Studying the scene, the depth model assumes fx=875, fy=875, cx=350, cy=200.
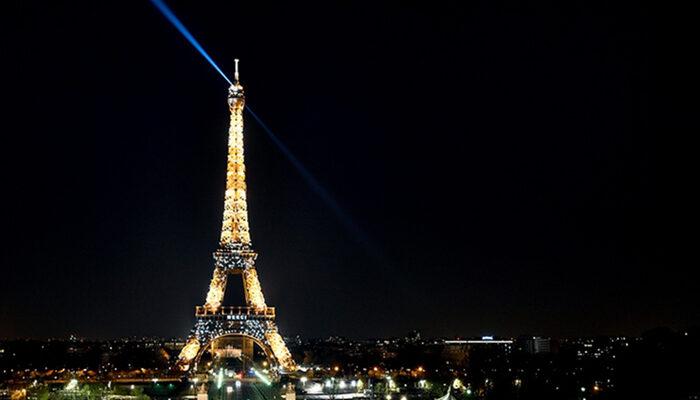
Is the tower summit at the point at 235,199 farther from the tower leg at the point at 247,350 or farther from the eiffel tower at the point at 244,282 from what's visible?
the tower leg at the point at 247,350

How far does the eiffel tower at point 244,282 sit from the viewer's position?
63500mm

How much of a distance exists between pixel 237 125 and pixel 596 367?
30276 mm

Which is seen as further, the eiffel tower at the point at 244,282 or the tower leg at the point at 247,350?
the tower leg at the point at 247,350

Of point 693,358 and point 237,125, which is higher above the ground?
point 237,125

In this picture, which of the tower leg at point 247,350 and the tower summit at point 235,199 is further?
the tower leg at point 247,350

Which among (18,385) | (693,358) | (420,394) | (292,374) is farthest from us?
(292,374)

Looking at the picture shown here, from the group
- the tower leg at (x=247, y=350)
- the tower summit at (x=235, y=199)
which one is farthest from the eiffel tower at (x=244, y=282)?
the tower leg at (x=247, y=350)

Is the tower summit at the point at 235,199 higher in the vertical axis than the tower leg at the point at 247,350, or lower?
higher

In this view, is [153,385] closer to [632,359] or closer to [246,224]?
[246,224]

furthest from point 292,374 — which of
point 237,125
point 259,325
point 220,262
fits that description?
point 237,125

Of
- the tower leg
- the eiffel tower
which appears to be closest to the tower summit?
the eiffel tower

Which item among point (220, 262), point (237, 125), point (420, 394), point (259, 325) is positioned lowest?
point (420, 394)

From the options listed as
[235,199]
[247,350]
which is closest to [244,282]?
[235,199]

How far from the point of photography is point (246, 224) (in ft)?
209
